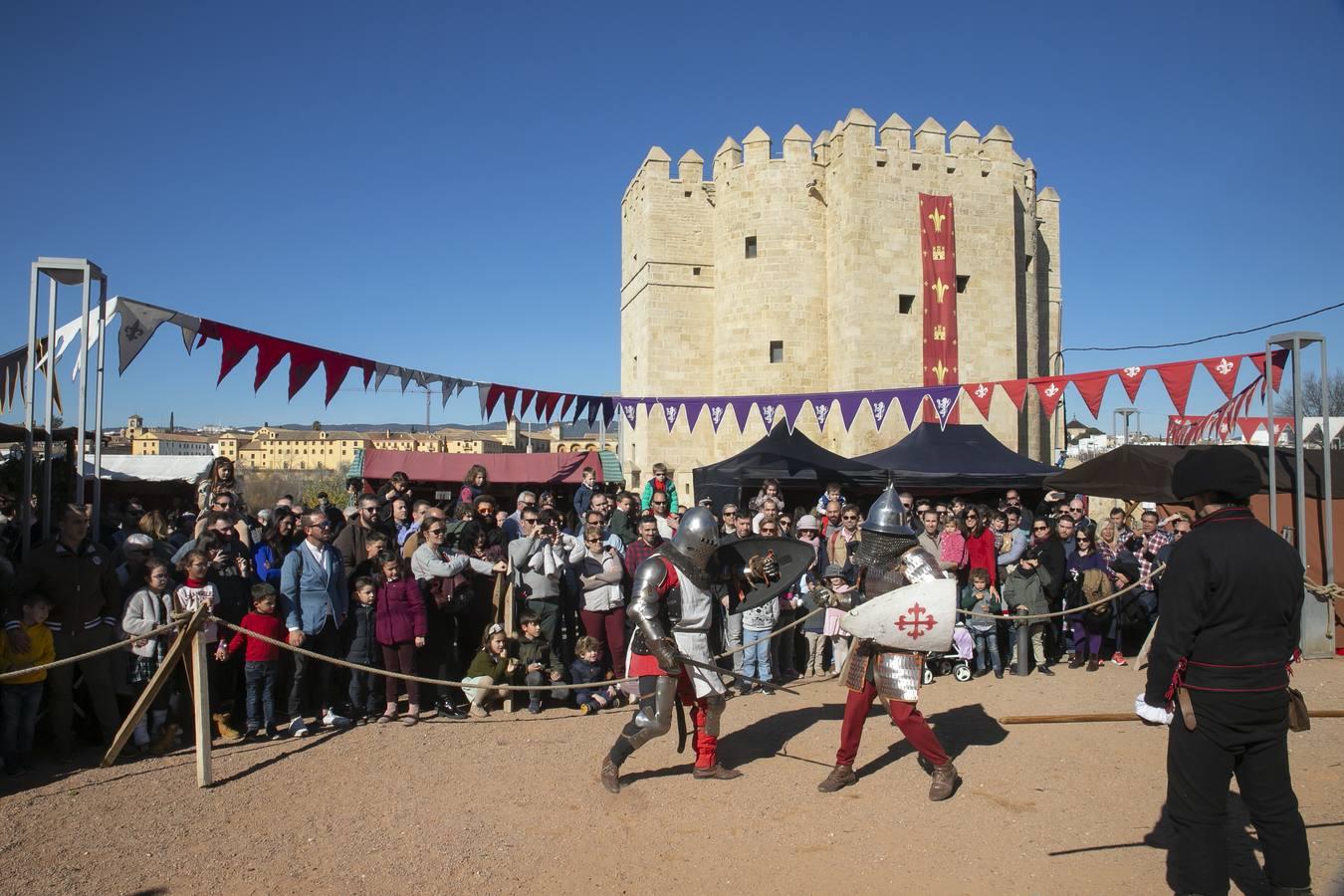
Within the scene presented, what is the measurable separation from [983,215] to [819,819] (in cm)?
2271

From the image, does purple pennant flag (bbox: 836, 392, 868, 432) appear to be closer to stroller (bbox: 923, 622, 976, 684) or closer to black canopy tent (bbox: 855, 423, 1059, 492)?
black canopy tent (bbox: 855, 423, 1059, 492)

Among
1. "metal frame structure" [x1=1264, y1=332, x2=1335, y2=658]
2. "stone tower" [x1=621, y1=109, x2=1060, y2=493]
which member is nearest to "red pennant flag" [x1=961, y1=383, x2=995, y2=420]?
"stone tower" [x1=621, y1=109, x2=1060, y2=493]

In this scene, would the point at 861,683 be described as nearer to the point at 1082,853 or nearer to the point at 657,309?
the point at 1082,853

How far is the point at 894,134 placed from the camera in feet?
76.9

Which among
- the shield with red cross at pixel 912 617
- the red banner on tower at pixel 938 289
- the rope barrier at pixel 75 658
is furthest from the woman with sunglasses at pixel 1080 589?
the red banner on tower at pixel 938 289

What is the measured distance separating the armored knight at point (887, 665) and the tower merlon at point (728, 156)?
2125 cm

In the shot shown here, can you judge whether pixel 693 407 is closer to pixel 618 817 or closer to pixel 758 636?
pixel 758 636

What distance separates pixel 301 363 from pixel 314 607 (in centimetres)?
417

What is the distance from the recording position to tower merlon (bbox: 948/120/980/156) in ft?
79.2

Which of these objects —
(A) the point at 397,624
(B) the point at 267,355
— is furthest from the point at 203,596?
(B) the point at 267,355

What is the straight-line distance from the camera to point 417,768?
528cm

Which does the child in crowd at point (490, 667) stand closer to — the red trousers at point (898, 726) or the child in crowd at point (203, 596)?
the child in crowd at point (203, 596)

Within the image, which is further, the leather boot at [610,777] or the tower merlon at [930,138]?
the tower merlon at [930,138]

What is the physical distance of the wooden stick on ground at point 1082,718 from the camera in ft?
18.8
